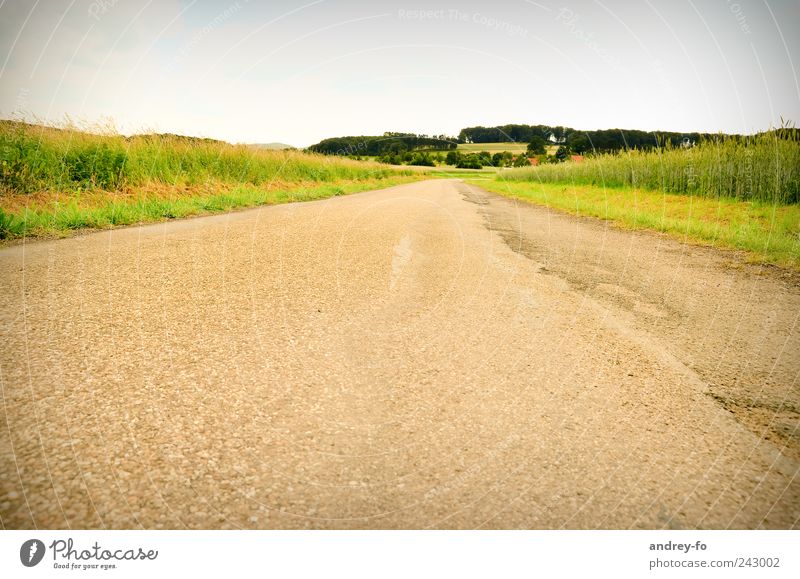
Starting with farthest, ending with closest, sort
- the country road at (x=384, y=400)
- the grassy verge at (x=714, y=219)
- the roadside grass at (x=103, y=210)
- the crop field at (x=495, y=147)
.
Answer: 1. the crop field at (x=495, y=147)
2. the grassy verge at (x=714, y=219)
3. the roadside grass at (x=103, y=210)
4. the country road at (x=384, y=400)

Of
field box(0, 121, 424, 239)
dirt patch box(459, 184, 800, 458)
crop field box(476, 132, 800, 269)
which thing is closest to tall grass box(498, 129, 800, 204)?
crop field box(476, 132, 800, 269)

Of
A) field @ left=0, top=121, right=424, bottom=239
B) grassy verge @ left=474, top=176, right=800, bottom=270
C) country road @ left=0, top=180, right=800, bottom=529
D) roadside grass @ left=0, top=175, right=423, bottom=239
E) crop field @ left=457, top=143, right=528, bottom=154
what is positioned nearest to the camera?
country road @ left=0, top=180, right=800, bottom=529

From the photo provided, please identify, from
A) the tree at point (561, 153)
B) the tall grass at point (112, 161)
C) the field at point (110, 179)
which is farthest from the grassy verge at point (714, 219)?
the tree at point (561, 153)

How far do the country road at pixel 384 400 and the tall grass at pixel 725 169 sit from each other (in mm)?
8430

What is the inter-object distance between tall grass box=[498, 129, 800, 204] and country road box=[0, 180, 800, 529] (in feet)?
27.7

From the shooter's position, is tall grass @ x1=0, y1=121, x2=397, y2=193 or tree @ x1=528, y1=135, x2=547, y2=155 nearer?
tall grass @ x1=0, y1=121, x2=397, y2=193

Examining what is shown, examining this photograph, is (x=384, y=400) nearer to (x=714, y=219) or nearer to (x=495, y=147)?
(x=714, y=219)

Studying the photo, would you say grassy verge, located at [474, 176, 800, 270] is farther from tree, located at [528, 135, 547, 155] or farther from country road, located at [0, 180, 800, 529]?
tree, located at [528, 135, 547, 155]

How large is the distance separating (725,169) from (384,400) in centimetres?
1451

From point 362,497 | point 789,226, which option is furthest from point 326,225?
point 789,226

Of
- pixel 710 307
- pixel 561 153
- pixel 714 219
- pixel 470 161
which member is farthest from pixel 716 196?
pixel 470 161

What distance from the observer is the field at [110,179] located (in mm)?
7605

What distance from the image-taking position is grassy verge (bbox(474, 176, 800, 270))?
274 inches

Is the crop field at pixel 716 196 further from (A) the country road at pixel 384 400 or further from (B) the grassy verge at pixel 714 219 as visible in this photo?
(A) the country road at pixel 384 400
